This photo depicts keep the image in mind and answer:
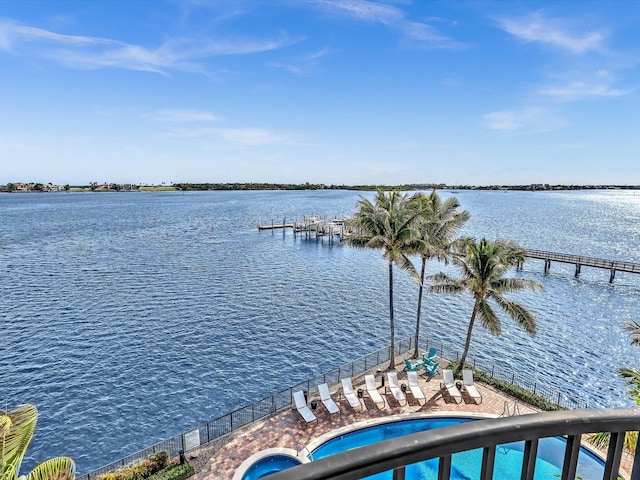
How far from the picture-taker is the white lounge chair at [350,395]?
19438mm

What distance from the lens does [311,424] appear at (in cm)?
1836

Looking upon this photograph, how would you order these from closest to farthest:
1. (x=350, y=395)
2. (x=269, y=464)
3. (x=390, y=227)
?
(x=269, y=464) → (x=350, y=395) → (x=390, y=227)

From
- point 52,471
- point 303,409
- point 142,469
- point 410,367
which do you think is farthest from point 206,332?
point 52,471

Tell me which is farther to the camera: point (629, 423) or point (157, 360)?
point (157, 360)

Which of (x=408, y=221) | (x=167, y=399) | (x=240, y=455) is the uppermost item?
(x=408, y=221)

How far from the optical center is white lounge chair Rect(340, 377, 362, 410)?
765 inches

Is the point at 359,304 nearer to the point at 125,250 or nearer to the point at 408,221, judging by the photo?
the point at 408,221

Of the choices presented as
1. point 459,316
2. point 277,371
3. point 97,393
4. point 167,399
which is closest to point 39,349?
point 97,393

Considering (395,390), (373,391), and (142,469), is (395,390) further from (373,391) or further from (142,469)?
(142,469)

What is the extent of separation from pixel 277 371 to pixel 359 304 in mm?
15038

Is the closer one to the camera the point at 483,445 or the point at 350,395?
the point at 483,445

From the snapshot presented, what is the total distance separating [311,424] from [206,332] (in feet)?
53.5

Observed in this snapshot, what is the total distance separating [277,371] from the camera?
1031 inches

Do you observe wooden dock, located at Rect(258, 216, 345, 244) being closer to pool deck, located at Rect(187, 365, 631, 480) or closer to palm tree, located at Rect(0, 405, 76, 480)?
pool deck, located at Rect(187, 365, 631, 480)
